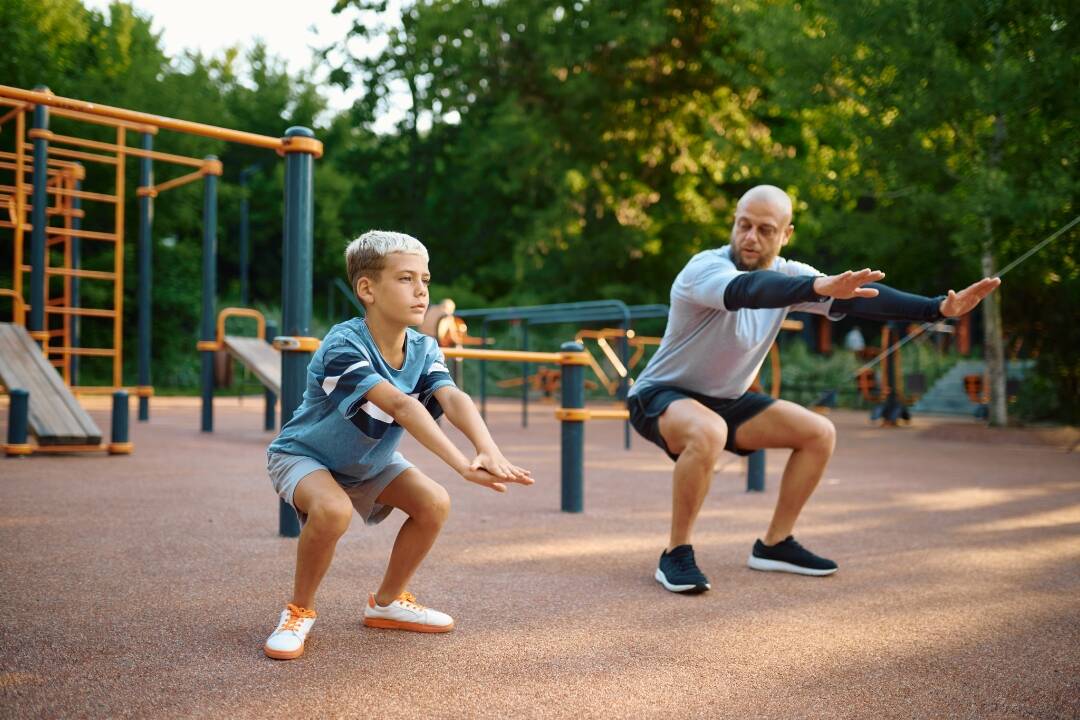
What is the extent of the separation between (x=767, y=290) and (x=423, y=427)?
1173 mm

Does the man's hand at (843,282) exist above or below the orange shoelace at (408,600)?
above

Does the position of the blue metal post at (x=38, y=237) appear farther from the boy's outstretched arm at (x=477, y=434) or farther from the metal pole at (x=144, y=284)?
the boy's outstretched arm at (x=477, y=434)

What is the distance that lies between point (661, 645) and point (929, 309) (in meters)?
1.35

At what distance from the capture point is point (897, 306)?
3.11 meters

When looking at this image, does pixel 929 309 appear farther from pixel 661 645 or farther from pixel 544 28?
pixel 544 28

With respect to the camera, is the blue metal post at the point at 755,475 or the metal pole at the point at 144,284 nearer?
the blue metal post at the point at 755,475

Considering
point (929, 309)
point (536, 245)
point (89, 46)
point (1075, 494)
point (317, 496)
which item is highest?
point (89, 46)

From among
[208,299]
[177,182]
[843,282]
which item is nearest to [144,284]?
[208,299]

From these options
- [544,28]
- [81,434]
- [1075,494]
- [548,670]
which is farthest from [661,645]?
[544,28]

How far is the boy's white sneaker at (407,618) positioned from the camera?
2.72 m

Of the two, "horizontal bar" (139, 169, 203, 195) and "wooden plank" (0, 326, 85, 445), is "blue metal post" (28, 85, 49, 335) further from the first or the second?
"horizontal bar" (139, 169, 203, 195)

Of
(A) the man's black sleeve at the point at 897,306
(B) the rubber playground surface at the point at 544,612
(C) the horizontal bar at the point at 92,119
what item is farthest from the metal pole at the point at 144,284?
(A) the man's black sleeve at the point at 897,306

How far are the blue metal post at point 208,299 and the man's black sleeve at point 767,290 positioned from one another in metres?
7.36

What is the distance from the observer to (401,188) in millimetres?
30594
